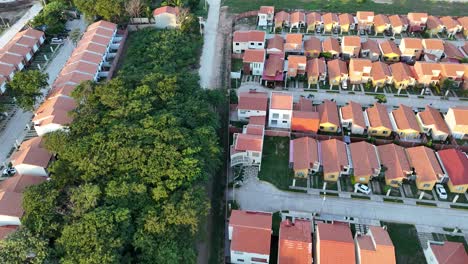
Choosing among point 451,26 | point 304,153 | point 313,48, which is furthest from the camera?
point 451,26

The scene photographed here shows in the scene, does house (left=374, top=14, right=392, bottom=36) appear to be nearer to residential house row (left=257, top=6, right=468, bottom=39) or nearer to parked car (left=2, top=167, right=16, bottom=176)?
residential house row (left=257, top=6, right=468, bottom=39)

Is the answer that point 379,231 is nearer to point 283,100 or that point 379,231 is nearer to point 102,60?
point 283,100

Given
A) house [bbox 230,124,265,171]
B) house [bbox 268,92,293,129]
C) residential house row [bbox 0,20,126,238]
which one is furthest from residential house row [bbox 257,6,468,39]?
house [bbox 230,124,265,171]

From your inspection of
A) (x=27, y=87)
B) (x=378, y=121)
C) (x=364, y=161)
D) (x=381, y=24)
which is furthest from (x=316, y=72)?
(x=27, y=87)

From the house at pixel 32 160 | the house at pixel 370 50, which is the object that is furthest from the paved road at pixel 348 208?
the house at pixel 370 50

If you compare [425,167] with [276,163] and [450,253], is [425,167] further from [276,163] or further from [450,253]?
[276,163]

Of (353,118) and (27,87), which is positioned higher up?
(353,118)

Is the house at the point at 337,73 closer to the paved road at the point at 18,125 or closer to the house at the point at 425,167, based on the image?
the house at the point at 425,167
